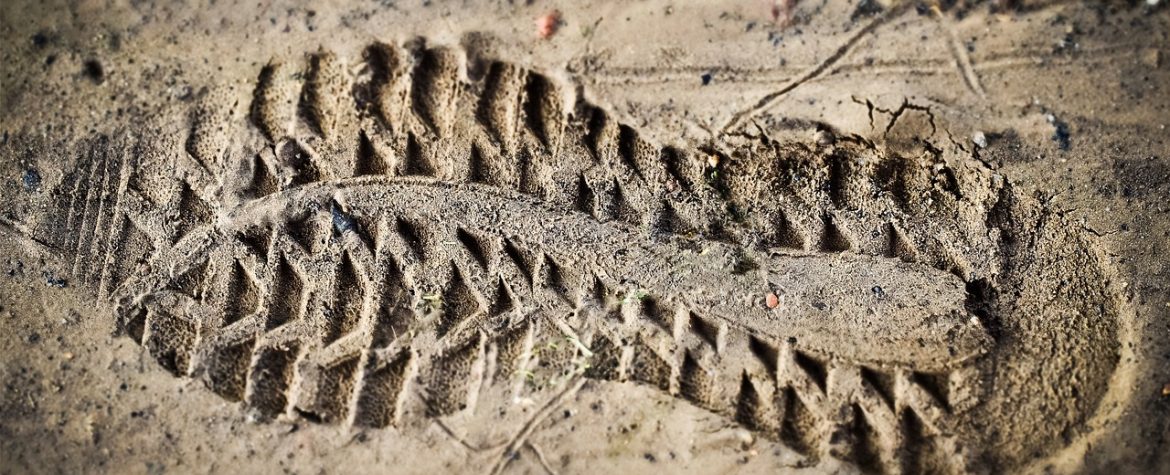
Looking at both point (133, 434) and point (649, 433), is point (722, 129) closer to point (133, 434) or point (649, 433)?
point (649, 433)

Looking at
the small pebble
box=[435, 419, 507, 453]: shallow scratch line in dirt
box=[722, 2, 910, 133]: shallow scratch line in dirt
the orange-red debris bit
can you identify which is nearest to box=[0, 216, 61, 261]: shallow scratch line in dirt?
box=[435, 419, 507, 453]: shallow scratch line in dirt

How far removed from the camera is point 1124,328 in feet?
8.61

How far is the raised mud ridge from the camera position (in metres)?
2.61

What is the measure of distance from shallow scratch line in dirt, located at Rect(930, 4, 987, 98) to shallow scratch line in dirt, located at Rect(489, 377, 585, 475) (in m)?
1.60

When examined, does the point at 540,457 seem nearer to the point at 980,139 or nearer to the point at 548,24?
the point at 548,24

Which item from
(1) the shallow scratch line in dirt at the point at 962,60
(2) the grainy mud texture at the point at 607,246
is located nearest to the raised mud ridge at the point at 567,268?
(2) the grainy mud texture at the point at 607,246

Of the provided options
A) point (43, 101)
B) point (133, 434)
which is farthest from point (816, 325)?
point (43, 101)

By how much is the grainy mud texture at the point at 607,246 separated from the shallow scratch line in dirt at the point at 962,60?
0.5 inches

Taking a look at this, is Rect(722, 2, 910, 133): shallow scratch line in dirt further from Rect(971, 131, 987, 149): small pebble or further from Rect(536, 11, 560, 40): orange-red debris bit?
Rect(536, 11, 560, 40): orange-red debris bit

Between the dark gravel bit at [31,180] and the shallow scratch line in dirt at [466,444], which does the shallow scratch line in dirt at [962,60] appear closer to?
the shallow scratch line in dirt at [466,444]

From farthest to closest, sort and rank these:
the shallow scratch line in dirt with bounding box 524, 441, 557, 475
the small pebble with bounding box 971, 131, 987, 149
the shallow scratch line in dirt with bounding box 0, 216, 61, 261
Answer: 1. the shallow scratch line in dirt with bounding box 0, 216, 61, 261
2. the small pebble with bounding box 971, 131, 987, 149
3. the shallow scratch line in dirt with bounding box 524, 441, 557, 475

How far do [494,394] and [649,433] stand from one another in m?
0.50

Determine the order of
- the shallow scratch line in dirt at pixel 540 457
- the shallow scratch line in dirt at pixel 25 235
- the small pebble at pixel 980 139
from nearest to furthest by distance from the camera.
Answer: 1. the shallow scratch line in dirt at pixel 540 457
2. the small pebble at pixel 980 139
3. the shallow scratch line in dirt at pixel 25 235

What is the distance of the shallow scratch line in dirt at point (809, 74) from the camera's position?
280 centimetres
